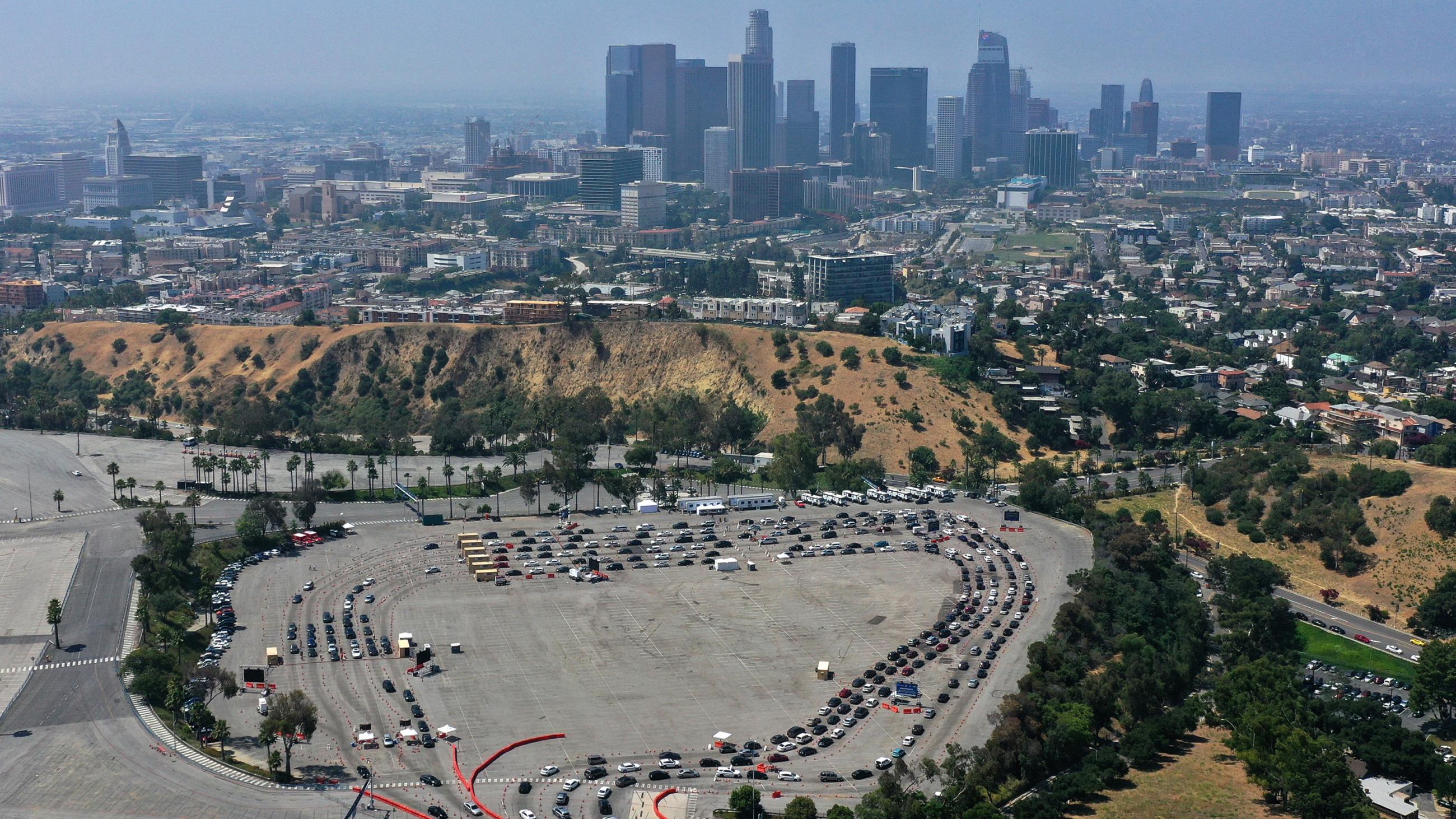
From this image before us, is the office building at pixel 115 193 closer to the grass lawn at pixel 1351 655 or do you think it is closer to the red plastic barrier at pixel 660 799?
the grass lawn at pixel 1351 655

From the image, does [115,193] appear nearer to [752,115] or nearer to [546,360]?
[752,115]

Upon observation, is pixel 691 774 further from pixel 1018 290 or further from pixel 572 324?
pixel 1018 290

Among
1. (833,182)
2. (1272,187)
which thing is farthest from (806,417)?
(1272,187)

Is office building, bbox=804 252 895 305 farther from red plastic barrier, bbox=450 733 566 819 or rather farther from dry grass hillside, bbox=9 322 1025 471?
red plastic barrier, bbox=450 733 566 819

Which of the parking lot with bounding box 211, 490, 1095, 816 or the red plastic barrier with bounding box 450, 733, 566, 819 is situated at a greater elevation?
the parking lot with bounding box 211, 490, 1095, 816

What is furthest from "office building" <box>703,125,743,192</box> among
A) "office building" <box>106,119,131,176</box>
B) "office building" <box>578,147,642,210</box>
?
"office building" <box>106,119,131,176</box>

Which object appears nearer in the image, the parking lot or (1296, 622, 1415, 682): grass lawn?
the parking lot

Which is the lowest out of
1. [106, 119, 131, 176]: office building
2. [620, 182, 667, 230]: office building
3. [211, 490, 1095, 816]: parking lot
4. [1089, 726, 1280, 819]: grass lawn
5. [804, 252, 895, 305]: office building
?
[1089, 726, 1280, 819]: grass lawn

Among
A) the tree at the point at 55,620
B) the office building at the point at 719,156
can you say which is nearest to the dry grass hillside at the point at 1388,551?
the tree at the point at 55,620
